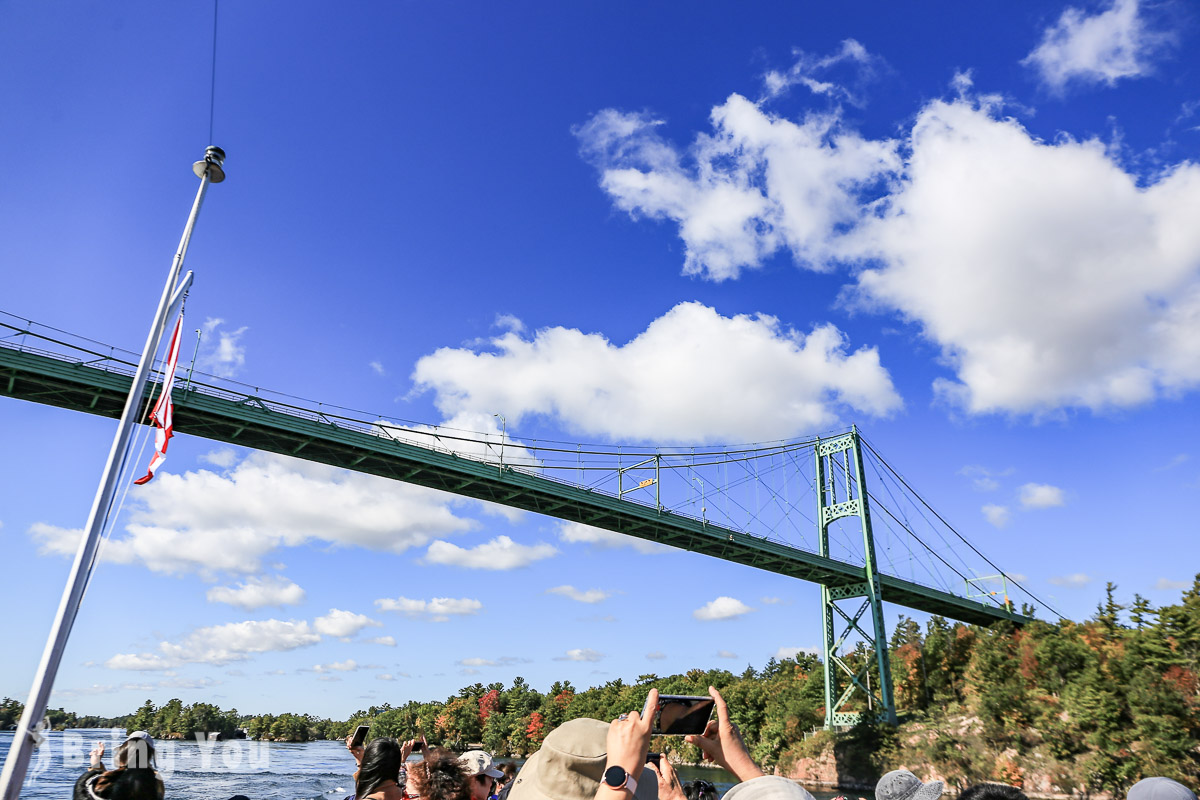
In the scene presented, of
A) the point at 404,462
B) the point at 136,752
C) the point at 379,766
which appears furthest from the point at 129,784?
the point at 404,462

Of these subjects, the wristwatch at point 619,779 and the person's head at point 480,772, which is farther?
the person's head at point 480,772

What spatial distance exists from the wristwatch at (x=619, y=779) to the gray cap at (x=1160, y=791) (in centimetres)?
220

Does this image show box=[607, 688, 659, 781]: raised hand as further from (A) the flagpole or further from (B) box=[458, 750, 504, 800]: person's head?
(A) the flagpole

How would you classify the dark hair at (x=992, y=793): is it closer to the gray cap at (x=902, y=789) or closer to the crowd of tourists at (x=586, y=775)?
the crowd of tourists at (x=586, y=775)

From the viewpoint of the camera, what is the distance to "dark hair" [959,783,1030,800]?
254cm

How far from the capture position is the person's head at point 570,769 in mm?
2240

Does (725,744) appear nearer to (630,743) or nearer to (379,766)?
(630,743)

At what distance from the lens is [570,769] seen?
89.0 inches

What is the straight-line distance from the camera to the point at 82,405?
75.0ft

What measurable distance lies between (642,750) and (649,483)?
3946 cm

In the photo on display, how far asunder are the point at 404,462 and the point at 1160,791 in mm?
26662

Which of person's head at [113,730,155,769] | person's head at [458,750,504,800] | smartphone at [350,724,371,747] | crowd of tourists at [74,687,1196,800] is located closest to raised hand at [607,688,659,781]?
crowd of tourists at [74,687,1196,800]

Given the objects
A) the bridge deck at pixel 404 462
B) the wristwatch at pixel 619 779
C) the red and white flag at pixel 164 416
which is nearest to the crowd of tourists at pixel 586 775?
the wristwatch at pixel 619 779

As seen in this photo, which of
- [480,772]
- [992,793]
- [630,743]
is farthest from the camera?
[480,772]
